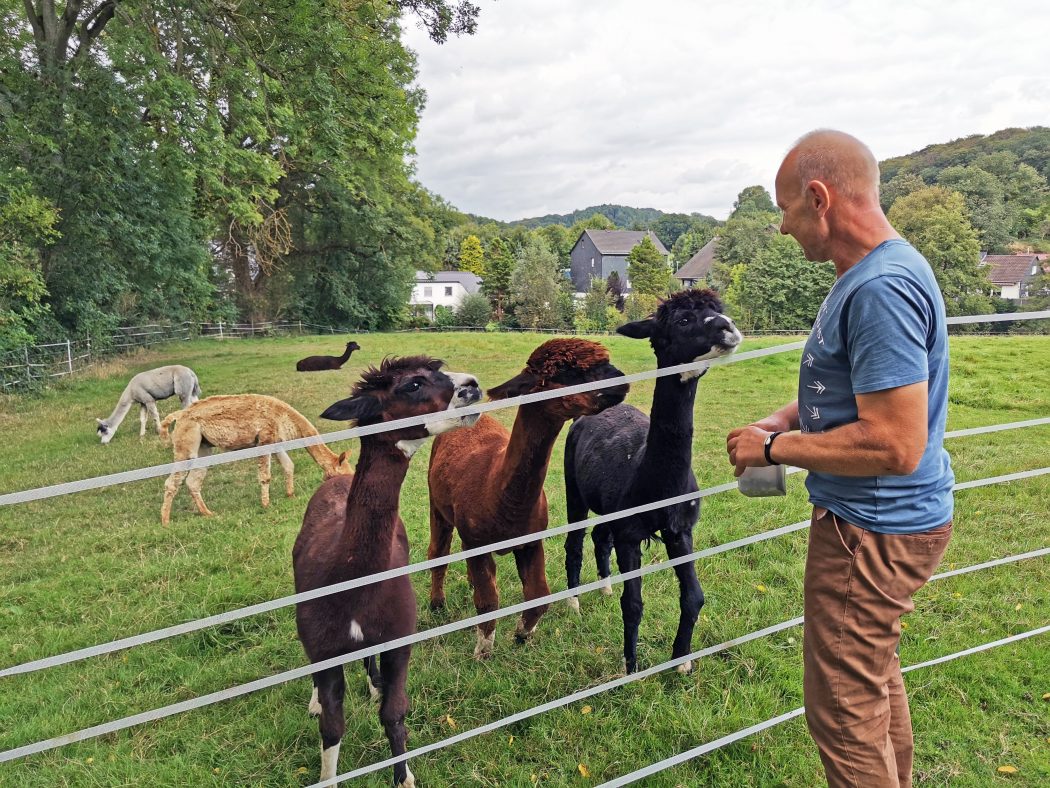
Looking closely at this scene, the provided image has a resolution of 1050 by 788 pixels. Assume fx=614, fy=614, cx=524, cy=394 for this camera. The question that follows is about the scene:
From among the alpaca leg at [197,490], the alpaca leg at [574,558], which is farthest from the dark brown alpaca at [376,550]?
the alpaca leg at [197,490]

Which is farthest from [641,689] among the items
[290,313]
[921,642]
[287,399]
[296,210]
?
[290,313]

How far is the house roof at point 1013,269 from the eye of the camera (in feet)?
90.0

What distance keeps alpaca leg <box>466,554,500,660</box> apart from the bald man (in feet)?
6.48

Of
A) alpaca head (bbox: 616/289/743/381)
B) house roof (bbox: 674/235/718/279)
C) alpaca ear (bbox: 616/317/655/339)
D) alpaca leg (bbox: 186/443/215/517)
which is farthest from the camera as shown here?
house roof (bbox: 674/235/718/279)

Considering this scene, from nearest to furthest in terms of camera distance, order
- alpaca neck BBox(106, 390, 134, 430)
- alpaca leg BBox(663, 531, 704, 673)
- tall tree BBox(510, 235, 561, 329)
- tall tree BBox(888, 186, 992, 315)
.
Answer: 1. alpaca leg BBox(663, 531, 704, 673)
2. alpaca neck BBox(106, 390, 134, 430)
3. tall tree BBox(888, 186, 992, 315)
4. tall tree BBox(510, 235, 561, 329)

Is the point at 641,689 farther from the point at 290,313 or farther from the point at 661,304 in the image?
the point at 290,313

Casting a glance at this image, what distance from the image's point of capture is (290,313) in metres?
33.5

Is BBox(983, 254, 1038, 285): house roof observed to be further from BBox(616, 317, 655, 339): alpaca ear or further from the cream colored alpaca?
BBox(616, 317, 655, 339): alpaca ear

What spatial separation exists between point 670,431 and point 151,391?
34.4 feet

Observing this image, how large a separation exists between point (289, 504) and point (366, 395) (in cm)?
505

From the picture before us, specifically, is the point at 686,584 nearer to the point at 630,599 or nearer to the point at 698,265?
the point at 630,599

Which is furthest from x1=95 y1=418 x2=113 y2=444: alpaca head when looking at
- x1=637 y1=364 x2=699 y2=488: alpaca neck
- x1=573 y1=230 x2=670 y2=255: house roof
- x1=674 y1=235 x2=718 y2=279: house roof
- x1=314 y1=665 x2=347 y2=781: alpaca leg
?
x1=573 y1=230 x2=670 y2=255: house roof

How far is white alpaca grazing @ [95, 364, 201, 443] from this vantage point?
408 inches

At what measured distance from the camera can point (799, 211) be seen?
158 centimetres
